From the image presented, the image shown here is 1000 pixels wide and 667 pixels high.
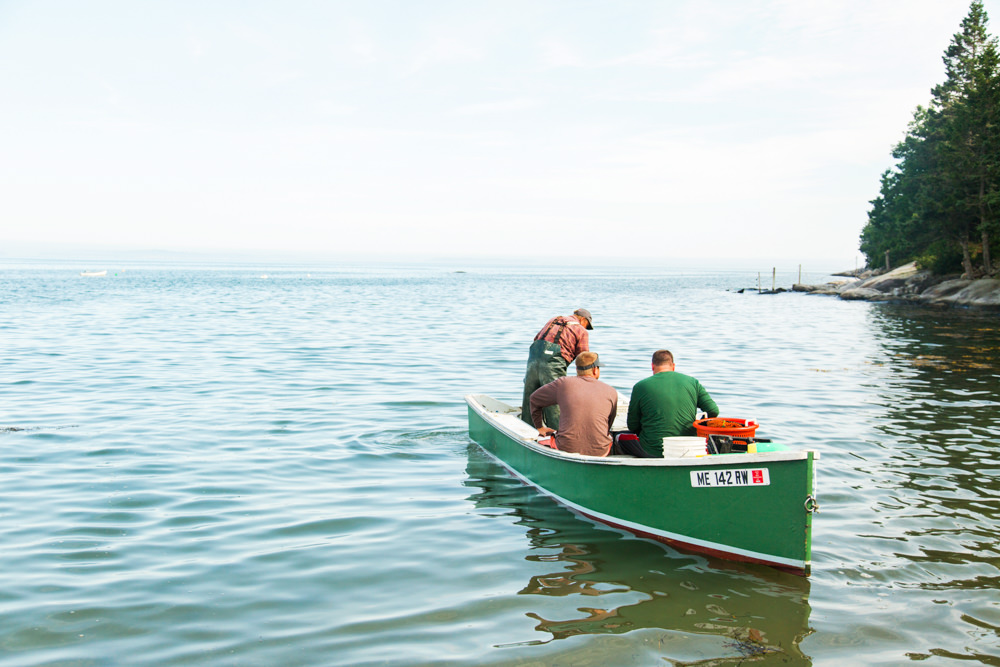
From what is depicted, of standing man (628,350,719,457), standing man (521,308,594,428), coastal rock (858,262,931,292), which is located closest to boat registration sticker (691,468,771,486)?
standing man (628,350,719,457)

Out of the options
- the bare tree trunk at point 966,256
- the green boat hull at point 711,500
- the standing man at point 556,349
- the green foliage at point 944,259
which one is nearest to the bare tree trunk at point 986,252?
the bare tree trunk at point 966,256

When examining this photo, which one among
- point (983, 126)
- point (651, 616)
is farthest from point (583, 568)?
point (983, 126)

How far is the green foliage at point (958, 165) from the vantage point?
4594 cm

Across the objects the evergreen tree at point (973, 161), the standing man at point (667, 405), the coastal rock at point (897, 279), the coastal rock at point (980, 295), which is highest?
the evergreen tree at point (973, 161)

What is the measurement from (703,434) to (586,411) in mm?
1518

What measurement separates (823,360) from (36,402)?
22.2 m

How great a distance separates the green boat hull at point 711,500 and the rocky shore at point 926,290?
150 ft

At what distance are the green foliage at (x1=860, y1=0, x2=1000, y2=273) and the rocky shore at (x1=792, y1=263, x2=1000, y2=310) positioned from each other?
1648 millimetres

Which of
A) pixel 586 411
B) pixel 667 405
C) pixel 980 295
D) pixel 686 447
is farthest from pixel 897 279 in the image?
pixel 686 447

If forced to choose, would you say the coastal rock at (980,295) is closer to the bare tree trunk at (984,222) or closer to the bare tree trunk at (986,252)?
the bare tree trunk at (986,252)

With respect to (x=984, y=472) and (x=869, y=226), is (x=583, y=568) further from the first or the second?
(x=869, y=226)

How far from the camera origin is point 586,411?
9.28 meters

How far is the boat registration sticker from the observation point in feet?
23.6

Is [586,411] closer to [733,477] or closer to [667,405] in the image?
[667,405]
